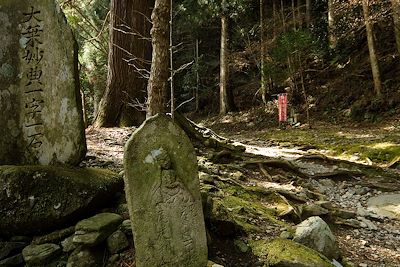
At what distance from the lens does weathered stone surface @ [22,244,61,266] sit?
2948 millimetres

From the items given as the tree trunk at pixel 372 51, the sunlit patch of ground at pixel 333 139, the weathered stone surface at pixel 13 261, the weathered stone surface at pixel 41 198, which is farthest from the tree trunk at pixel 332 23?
the weathered stone surface at pixel 13 261

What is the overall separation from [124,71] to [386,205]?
5.74m

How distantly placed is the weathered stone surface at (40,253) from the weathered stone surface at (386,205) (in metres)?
4.62

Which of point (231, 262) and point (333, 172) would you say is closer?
point (231, 262)

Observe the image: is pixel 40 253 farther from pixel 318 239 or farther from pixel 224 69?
pixel 224 69

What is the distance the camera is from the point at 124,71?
782 cm

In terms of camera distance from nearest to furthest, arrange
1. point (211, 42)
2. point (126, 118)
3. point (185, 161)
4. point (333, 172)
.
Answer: point (185, 161)
point (333, 172)
point (126, 118)
point (211, 42)

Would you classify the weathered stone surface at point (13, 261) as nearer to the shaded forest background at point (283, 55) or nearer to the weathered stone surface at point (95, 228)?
the weathered stone surface at point (95, 228)

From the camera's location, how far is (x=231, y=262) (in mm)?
3059

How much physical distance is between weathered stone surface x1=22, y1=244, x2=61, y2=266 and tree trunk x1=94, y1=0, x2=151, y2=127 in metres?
4.71

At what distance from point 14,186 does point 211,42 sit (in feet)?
61.9

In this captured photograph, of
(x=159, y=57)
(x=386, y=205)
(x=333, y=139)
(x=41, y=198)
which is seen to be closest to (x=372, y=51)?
(x=333, y=139)

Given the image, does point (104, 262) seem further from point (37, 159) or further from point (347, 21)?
point (347, 21)

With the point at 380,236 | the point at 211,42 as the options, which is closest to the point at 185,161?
the point at 380,236
